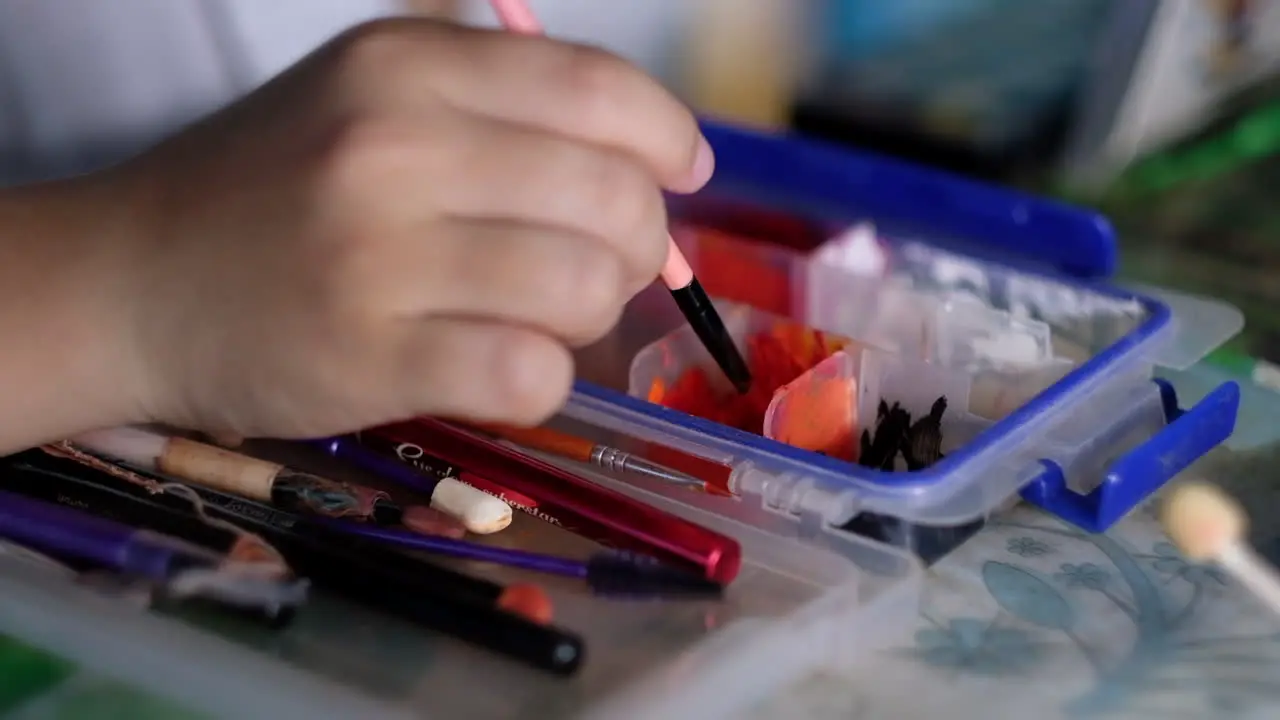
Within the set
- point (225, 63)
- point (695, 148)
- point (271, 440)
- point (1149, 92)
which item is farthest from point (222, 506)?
point (1149, 92)

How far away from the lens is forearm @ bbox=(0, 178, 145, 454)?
345 millimetres

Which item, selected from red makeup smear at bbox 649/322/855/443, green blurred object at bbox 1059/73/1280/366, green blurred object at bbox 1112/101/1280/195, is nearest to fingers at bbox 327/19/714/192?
red makeup smear at bbox 649/322/855/443

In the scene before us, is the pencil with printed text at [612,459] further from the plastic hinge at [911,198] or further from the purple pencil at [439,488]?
the plastic hinge at [911,198]

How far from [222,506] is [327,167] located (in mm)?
96

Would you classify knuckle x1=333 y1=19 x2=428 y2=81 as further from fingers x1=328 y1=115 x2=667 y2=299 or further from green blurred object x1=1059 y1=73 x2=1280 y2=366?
green blurred object x1=1059 y1=73 x2=1280 y2=366

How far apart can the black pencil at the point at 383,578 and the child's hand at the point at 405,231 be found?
0.08 ft

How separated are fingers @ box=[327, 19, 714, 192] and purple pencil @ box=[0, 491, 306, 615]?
11 cm

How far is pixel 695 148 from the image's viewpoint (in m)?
0.35

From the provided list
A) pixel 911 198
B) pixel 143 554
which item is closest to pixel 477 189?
pixel 143 554

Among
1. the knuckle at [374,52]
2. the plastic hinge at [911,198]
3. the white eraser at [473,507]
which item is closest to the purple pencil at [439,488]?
the white eraser at [473,507]

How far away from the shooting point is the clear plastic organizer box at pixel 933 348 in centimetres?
35

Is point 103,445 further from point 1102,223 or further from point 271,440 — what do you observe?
point 1102,223

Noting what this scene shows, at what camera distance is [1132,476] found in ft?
1.21

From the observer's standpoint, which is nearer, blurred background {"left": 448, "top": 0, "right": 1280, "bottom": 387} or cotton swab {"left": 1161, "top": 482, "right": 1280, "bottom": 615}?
cotton swab {"left": 1161, "top": 482, "right": 1280, "bottom": 615}
